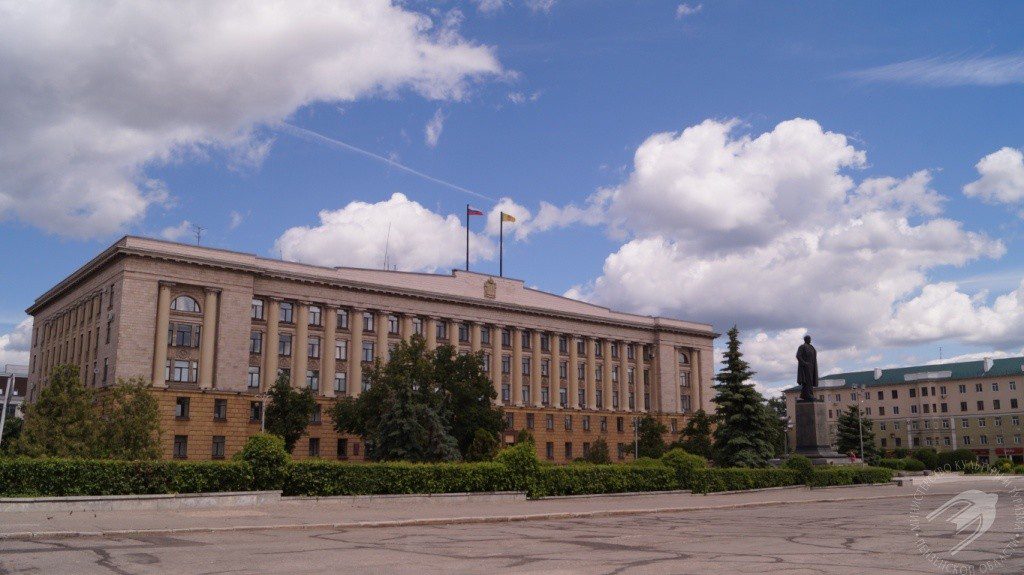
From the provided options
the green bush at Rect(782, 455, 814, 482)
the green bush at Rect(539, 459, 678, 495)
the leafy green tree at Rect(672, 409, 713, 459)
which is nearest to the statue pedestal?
the green bush at Rect(782, 455, 814, 482)

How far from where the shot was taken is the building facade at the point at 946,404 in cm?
10612

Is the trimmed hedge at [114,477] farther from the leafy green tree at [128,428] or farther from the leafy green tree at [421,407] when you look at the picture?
the leafy green tree at [421,407]

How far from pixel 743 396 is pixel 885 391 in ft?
282

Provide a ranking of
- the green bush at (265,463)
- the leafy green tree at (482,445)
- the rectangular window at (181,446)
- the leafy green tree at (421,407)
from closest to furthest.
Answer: the green bush at (265,463) → the leafy green tree at (421,407) → the leafy green tree at (482,445) → the rectangular window at (181,446)

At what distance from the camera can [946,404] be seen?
11262cm

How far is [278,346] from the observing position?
67750 millimetres

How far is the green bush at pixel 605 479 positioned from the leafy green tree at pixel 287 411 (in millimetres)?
33292

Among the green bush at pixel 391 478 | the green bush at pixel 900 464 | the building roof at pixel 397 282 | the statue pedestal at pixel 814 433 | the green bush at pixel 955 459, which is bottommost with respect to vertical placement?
the green bush at pixel 955 459

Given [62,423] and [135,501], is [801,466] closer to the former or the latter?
[135,501]

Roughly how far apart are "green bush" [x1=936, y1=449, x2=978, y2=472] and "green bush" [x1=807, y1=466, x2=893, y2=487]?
51.4 metres

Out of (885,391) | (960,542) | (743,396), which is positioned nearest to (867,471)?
(743,396)

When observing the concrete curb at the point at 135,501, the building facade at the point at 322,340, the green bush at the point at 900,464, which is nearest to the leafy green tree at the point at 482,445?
the building facade at the point at 322,340

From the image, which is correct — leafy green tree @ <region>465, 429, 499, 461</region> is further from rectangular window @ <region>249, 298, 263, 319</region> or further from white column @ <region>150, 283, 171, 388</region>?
white column @ <region>150, 283, 171, 388</region>

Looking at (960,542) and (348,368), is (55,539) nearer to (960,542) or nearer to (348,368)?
(960,542)
